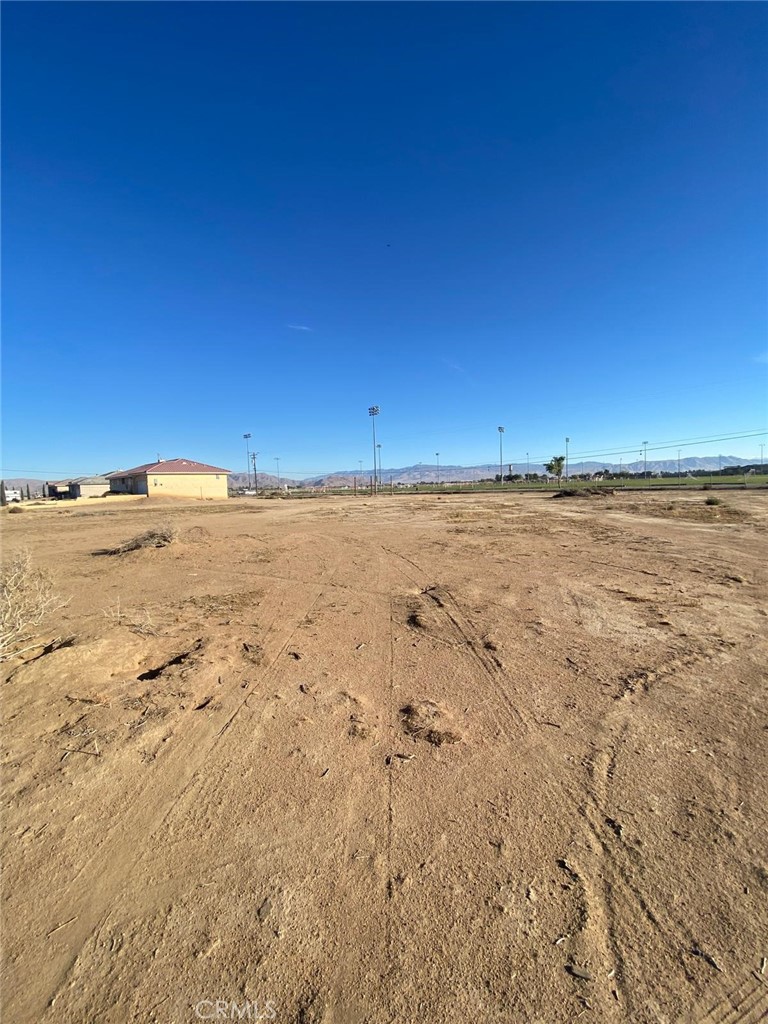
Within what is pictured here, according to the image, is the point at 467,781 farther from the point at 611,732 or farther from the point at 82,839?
the point at 82,839

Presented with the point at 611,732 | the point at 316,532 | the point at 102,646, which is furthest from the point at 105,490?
the point at 611,732

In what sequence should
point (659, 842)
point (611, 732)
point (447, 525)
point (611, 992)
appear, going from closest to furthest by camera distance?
point (611, 992), point (659, 842), point (611, 732), point (447, 525)

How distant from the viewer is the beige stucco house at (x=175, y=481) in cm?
5862

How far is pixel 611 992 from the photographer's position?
1.94 meters

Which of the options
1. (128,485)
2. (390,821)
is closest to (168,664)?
(390,821)

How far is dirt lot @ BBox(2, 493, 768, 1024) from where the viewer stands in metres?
2.02

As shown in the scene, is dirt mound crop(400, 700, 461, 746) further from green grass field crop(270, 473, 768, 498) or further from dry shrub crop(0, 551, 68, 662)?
green grass field crop(270, 473, 768, 498)

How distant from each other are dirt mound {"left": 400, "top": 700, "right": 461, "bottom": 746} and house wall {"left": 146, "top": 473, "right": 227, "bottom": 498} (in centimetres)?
6154

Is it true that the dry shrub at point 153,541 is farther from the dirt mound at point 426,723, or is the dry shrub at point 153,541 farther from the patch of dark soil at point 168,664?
the dirt mound at point 426,723

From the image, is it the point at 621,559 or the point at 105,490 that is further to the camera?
the point at 105,490

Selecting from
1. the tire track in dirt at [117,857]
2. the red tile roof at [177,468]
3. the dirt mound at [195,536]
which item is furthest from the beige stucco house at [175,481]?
the tire track in dirt at [117,857]

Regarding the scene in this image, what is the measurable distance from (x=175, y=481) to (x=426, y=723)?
6356cm

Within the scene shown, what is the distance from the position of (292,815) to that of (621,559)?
35.1 feet

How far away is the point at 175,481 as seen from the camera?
60.5m
